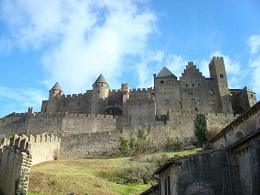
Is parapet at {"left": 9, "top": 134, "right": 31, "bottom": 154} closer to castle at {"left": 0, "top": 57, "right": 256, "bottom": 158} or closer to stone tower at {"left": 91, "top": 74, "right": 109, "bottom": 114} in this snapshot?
castle at {"left": 0, "top": 57, "right": 256, "bottom": 158}

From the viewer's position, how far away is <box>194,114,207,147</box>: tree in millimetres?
43406

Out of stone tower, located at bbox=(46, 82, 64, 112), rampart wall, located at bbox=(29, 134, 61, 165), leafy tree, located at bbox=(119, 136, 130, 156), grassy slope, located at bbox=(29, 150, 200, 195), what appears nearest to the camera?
grassy slope, located at bbox=(29, 150, 200, 195)

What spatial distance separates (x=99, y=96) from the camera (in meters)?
61.3

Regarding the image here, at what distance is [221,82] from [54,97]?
32958 millimetres

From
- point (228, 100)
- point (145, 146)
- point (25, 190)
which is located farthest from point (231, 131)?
point (228, 100)

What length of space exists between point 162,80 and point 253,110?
42.8m

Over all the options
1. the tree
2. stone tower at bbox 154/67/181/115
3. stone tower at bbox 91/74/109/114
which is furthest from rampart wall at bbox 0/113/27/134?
the tree

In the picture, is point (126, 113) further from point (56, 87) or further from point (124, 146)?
point (56, 87)

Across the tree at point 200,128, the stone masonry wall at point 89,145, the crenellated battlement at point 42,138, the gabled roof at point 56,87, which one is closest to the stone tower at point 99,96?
the gabled roof at point 56,87

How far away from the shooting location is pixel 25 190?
72.1ft

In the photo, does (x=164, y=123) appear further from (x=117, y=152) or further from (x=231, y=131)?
(x=231, y=131)

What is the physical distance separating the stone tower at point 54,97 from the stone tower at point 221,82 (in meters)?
31.0

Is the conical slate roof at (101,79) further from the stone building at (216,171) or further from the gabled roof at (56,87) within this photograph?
the stone building at (216,171)

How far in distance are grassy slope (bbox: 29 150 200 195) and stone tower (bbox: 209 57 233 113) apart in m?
26.8
